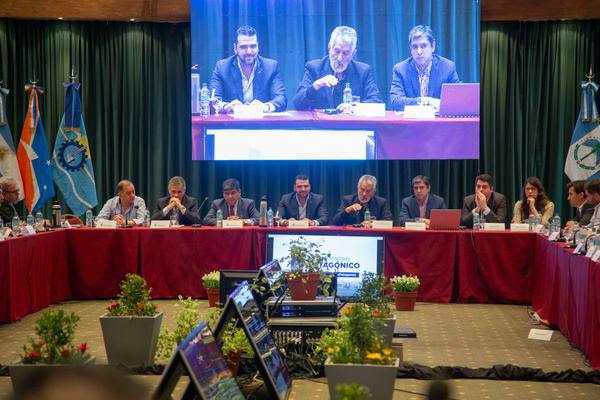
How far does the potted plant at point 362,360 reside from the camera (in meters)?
3.71

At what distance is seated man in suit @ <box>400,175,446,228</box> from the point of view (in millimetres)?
8133

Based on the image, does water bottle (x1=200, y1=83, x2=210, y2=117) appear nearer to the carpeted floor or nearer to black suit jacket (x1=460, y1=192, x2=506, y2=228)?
the carpeted floor

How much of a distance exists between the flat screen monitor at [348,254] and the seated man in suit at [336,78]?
2.52 meters

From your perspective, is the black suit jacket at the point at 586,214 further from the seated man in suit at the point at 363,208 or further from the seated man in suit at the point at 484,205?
the seated man in suit at the point at 363,208

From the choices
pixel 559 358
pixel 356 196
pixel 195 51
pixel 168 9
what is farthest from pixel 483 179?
pixel 168 9

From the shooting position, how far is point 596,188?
706 centimetres

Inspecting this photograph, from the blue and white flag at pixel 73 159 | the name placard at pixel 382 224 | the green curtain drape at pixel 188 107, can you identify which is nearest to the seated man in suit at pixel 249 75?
the green curtain drape at pixel 188 107

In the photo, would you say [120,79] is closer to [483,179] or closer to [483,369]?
[483,179]

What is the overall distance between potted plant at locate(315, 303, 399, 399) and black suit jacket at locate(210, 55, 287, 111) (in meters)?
5.87

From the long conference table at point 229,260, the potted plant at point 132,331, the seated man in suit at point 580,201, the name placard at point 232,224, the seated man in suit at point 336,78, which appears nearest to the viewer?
the potted plant at point 132,331

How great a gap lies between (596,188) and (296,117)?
143 inches

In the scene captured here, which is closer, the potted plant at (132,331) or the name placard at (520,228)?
the potted plant at (132,331)

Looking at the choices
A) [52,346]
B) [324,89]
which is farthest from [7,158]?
[52,346]

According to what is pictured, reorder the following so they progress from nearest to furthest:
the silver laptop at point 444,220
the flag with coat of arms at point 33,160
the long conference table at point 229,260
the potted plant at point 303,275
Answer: the potted plant at point 303,275
the long conference table at point 229,260
the silver laptop at point 444,220
the flag with coat of arms at point 33,160
